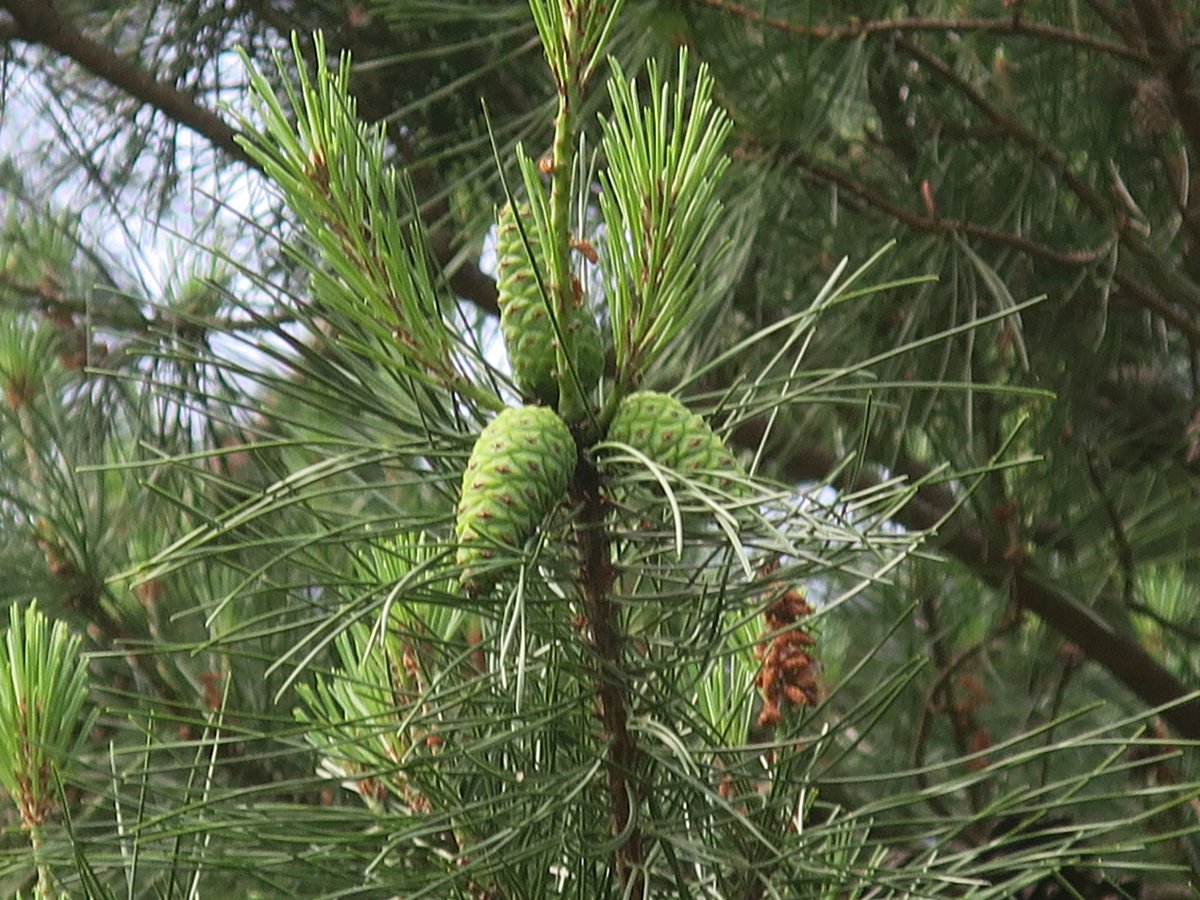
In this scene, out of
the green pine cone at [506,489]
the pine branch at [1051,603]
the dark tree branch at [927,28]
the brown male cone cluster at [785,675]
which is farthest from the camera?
the pine branch at [1051,603]

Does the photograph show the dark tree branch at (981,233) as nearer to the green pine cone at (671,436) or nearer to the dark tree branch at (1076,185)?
the dark tree branch at (1076,185)

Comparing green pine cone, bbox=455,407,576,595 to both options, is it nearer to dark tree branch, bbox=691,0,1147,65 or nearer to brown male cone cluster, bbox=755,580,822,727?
brown male cone cluster, bbox=755,580,822,727

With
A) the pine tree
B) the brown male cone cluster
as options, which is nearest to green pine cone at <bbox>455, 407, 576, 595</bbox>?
the pine tree

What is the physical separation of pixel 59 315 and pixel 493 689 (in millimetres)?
833

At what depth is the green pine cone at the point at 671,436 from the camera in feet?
1.54

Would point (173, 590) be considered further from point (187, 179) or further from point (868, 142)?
point (868, 142)

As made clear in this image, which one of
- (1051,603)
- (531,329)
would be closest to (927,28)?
(1051,603)

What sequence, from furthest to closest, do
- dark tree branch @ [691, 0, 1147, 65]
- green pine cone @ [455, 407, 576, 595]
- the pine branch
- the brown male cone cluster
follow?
the pine branch, dark tree branch @ [691, 0, 1147, 65], the brown male cone cluster, green pine cone @ [455, 407, 576, 595]

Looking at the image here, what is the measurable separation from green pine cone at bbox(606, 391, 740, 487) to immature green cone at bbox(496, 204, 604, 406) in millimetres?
19

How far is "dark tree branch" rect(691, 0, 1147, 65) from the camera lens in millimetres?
956

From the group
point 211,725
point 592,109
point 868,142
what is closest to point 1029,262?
point 868,142

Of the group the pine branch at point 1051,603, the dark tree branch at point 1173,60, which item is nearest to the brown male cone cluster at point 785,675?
the pine branch at point 1051,603

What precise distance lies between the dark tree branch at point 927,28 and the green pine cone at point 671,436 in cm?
55

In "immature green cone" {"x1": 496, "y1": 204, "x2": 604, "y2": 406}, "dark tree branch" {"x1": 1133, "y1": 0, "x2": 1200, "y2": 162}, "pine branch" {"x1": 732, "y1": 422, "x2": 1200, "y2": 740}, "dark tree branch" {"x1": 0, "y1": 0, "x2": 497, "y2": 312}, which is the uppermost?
"dark tree branch" {"x1": 0, "y1": 0, "x2": 497, "y2": 312}
